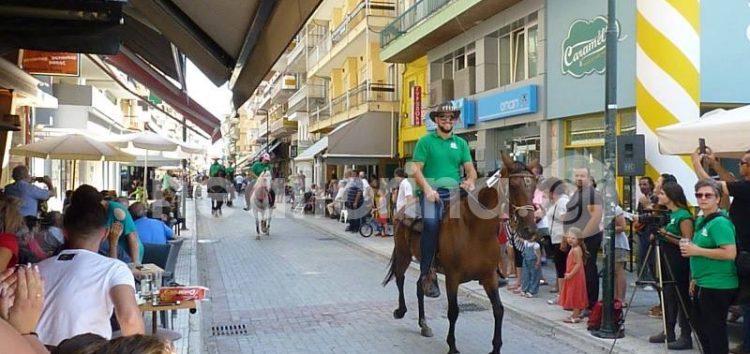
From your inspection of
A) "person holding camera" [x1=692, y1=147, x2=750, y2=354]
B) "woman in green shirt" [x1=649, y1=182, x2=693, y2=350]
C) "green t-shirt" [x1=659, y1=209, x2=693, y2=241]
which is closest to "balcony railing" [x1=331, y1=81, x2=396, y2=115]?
"woman in green shirt" [x1=649, y1=182, x2=693, y2=350]

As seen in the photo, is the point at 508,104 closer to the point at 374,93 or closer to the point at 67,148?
the point at 67,148

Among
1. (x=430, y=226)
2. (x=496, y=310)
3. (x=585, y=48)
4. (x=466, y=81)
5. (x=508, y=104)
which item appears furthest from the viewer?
(x=466, y=81)

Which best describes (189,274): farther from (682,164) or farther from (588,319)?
(682,164)

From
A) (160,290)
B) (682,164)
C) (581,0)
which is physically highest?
(581,0)

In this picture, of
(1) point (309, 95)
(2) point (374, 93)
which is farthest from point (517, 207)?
(1) point (309, 95)

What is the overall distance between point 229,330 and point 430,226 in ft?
10.2

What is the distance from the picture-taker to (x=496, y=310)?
6.83 meters

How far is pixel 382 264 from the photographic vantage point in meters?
14.7

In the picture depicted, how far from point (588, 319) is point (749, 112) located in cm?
324

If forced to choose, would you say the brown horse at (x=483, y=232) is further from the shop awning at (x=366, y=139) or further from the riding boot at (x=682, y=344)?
the shop awning at (x=366, y=139)

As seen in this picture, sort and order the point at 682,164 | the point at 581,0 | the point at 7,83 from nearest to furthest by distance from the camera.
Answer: the point at 7,83 → the point at 682,164 → the point at 581,0

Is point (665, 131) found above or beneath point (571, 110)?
beneath

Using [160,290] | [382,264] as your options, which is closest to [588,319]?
[160,290]

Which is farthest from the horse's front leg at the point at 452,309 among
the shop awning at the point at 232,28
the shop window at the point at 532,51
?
the shop window at the point at 532,51
